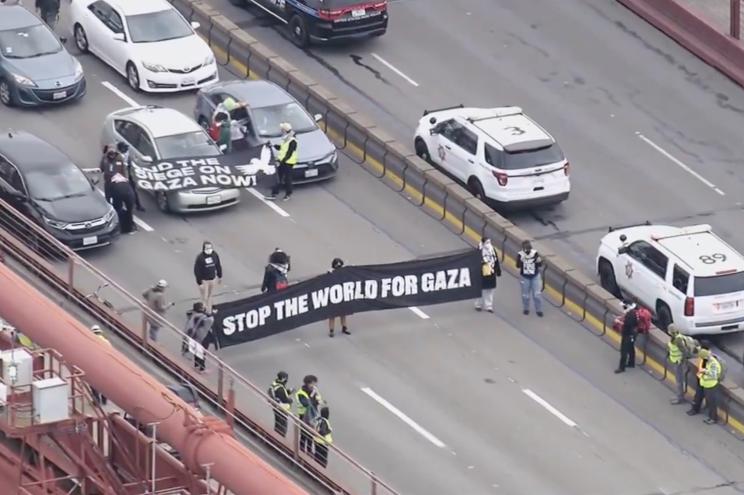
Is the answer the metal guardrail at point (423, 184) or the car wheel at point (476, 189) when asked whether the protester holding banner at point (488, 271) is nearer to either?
the metal guardrail at point (423, 184)

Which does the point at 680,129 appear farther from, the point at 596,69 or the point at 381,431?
the point at 381,431

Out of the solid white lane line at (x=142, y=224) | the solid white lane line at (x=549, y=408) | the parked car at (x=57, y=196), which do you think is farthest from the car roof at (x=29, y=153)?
the solid white lane line at (x=549, y=408)

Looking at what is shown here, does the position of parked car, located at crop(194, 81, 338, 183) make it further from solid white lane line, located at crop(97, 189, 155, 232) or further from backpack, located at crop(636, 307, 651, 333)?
backpack, located at crop(636, 307, 651, 333)

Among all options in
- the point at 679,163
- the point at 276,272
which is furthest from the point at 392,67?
the point at 276,272

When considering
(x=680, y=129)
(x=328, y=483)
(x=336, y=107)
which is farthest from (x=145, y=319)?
(x=680, y=129)

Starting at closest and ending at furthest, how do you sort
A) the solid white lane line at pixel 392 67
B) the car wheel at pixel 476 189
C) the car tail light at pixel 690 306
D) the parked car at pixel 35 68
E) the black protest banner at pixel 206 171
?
1. the car tail light at pixel 690 306
2. the black protest banner at pixel 206 171
3. the car wheel at pixel 476 189
4. the parked car at pixel 35 68
5. the solid white lane line at pixel 392 67

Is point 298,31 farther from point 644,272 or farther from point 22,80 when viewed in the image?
point 644,272

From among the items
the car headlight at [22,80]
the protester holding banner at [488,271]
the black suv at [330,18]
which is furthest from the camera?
the black suv at [330,18]
